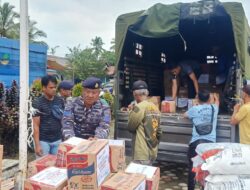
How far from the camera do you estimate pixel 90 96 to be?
2.78 metres

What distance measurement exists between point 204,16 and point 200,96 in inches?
51.9

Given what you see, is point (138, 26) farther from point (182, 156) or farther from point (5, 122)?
point (5, 122)

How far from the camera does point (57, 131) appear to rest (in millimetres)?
3652

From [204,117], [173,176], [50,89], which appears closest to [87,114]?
[50,89]

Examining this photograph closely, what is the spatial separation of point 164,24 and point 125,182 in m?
2.92

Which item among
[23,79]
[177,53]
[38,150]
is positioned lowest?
[38,150]

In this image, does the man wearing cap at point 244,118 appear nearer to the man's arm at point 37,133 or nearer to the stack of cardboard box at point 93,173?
the stack of cardboard box at point 93,173

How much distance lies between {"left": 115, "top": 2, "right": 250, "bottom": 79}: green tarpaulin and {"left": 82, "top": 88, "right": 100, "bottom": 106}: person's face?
1.82 m

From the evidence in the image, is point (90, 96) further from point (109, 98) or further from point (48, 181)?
point (109, 98)

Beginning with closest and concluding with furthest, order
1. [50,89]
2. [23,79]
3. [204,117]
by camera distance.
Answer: [23,79]
[50,89]
[204,117]

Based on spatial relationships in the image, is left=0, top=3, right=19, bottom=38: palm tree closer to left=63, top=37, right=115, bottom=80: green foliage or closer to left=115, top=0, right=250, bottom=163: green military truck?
left=63, top=37, right=115, bottom=80: green foliage

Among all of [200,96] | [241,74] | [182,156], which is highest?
[241,74]

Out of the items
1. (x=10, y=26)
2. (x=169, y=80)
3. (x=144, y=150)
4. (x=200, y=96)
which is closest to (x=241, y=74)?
(x=200, y=96)

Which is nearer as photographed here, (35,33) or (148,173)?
(148,173)
